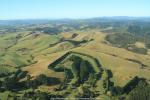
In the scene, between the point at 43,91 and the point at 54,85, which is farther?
the point at 54,85

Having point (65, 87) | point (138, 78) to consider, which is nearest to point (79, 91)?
point (65, 87)

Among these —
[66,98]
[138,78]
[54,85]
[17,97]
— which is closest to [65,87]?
[54,85]

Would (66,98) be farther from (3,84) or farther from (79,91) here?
(3,84)

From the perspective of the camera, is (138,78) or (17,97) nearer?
(17,97)

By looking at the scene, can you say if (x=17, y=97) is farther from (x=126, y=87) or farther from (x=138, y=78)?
(x=138, y=78)

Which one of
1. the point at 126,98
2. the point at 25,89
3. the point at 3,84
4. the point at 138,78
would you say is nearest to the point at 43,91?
the point at 25,89

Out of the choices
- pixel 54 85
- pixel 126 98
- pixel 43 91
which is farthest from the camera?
pixel 54 85

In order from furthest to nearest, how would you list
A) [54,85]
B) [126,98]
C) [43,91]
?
[54,85]
[43,91]
[126,98]
